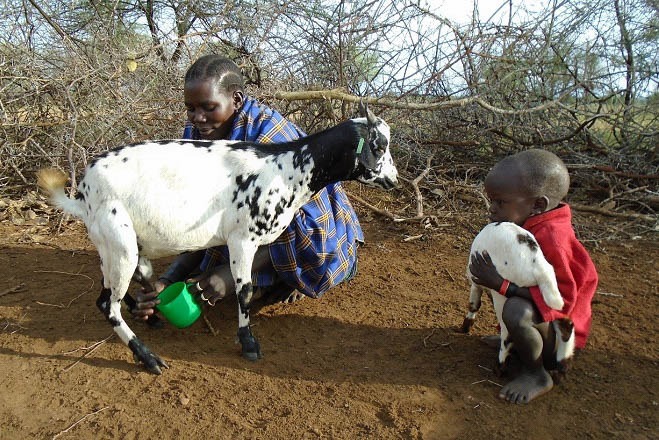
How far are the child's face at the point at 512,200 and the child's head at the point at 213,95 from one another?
1.73 metres

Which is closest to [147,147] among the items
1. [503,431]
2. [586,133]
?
[503,431]

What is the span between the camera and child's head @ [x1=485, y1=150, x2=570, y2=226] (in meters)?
2.67

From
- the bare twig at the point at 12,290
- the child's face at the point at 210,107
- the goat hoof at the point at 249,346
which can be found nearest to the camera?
the goat hoof at the point at 249,346

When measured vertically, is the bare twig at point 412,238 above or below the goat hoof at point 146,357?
below

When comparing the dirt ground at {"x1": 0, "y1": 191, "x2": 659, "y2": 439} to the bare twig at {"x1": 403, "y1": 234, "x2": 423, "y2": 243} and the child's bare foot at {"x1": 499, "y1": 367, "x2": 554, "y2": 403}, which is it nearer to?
the child's bare foot at {"x1": 499, "y1": 367, "x2": 554, "y2": 403}

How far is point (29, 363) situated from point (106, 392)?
64cm

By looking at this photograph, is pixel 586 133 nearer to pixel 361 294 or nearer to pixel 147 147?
pixel 361 294

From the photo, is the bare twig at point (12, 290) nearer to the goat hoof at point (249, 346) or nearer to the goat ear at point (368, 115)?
the goat hoof at point (249, 346)

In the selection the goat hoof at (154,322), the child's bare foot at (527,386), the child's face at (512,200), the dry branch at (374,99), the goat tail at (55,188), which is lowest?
the child's bare foot at (527,386)

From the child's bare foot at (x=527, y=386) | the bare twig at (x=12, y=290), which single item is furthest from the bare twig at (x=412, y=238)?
the bare twig at (x=12, y=290)

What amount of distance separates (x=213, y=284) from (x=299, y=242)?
0.62m

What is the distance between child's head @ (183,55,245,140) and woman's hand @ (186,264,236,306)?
908 mm

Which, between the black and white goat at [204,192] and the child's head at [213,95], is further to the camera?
the child's head at [213,95]

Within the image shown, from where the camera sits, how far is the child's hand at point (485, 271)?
2637 mm
